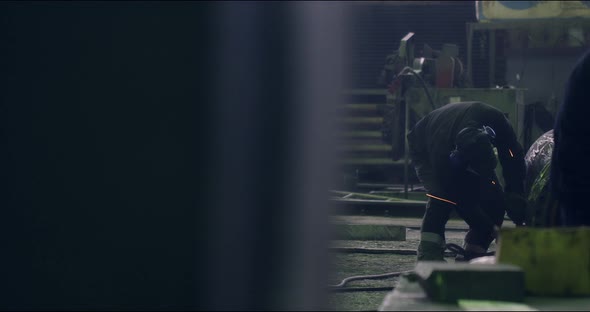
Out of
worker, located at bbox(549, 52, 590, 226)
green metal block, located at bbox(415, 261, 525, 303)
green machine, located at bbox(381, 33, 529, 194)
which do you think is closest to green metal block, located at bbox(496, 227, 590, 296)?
green metal block, located at bbox(415, 261, 525, 303)

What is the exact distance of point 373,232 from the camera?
28.2ft

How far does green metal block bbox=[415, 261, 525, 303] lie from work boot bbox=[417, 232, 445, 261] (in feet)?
11.4

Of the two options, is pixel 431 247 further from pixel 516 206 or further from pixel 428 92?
pixel 428 92

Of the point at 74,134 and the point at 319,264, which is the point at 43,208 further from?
the point at 319,264

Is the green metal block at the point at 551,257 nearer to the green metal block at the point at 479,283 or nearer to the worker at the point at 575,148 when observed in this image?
the green metal block at the point at 479,283

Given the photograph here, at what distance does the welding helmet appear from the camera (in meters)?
6.41

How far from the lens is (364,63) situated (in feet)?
53.2

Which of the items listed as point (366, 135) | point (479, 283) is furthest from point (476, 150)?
point (366, 135)

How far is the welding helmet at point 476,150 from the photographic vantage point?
21.0 feet

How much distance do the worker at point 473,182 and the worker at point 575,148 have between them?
2.21 meters

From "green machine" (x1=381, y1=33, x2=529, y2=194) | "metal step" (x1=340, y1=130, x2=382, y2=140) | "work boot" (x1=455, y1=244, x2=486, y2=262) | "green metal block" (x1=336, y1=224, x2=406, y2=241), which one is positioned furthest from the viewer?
"metal step" (x1=340, y1=130, x2=382, y2=140)

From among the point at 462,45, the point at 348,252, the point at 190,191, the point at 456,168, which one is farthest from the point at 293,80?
the point at 462,45

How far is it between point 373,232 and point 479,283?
18.1 feet

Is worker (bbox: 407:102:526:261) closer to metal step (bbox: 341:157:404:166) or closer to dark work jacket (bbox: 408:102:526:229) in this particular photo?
dark work jacket (bbox: 408:102:526:229)
